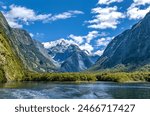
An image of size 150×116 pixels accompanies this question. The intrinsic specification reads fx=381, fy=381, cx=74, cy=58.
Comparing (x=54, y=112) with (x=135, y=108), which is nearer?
(x=54, y=112)

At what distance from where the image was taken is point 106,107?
44125 mm

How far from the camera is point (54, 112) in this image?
137ft

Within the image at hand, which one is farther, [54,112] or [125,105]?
[125,105]

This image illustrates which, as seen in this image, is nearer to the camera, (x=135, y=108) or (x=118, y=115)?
(x=118, y=115)

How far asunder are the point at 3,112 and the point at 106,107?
11.8m

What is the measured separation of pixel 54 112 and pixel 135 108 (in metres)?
9.68

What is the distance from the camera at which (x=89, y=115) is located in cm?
4141

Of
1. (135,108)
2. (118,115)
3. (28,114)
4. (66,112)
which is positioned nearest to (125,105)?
(135,108)

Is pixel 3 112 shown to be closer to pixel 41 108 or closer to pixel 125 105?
pixel 41 108

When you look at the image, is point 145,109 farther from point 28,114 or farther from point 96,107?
point 28,114

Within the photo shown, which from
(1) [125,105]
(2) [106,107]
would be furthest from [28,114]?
(1) [125,105]

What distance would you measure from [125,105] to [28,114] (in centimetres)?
1207

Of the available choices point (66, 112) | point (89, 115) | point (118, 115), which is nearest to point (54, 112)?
point (66, 112)

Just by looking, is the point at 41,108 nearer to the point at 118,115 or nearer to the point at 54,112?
the point at 54,112
